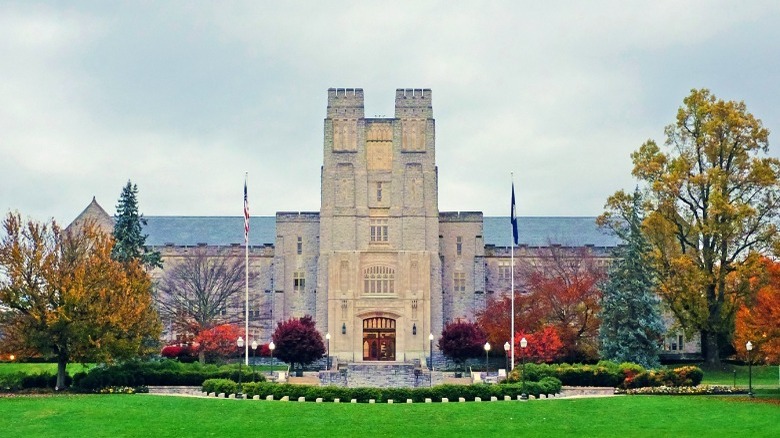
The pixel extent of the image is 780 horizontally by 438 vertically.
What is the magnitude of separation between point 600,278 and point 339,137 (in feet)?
64.8

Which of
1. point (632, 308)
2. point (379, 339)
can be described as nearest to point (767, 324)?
point (632, 308)

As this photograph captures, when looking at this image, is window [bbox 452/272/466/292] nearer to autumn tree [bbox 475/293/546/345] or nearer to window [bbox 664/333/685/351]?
autumn tree [bbox 475/293/546/345]

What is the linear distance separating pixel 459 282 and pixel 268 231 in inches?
679

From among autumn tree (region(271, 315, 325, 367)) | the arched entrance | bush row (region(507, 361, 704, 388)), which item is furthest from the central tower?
bush row (region(507, 361, 704, 388))

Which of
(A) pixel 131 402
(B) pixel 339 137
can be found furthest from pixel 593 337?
(A) pixel 131 402

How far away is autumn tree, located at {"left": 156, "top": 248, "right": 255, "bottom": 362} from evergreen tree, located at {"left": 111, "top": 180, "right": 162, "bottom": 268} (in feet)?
32.2

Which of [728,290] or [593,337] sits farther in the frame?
[593,337]

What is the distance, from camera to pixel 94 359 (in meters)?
42.9

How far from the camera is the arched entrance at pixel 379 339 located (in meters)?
66.0

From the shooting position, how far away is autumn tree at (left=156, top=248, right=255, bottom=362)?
212 feet

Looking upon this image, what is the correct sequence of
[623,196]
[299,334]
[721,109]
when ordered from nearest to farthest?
[721,109] < [623,196] < [299,334]

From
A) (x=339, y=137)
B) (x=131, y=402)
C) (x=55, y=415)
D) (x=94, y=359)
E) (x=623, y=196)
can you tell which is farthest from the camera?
(x=339, y=137)

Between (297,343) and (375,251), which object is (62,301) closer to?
(297,343)

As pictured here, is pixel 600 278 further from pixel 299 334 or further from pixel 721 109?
pixel 299 334
